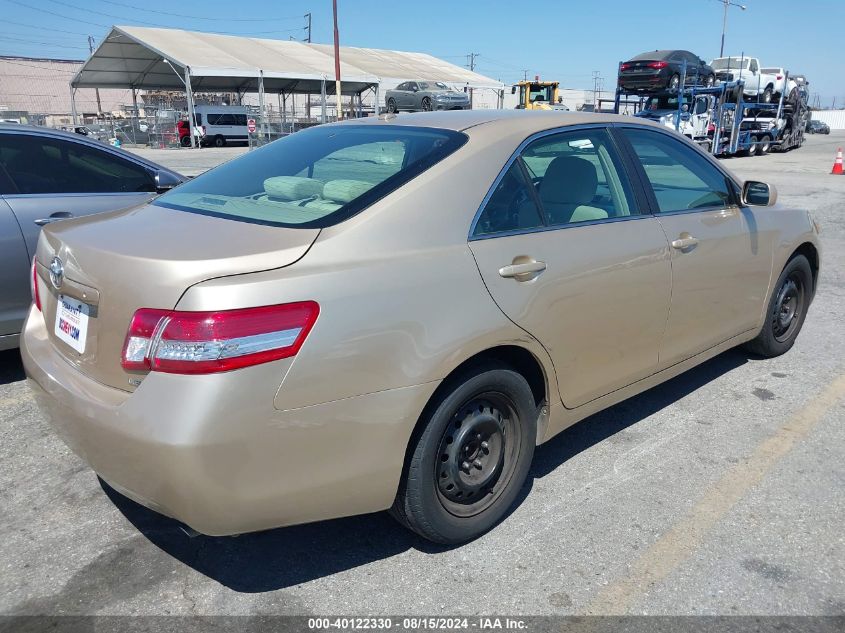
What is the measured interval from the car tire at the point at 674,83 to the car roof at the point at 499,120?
2312 cm

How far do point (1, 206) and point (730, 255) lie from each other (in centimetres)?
426

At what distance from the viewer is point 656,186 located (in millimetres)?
3531

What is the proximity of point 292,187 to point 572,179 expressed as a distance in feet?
4.32

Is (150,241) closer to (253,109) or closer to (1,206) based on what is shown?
(1,206)

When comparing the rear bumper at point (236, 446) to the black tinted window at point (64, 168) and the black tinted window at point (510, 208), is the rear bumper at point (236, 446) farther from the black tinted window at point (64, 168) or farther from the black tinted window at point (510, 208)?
the black tinted window at point (64, 168)

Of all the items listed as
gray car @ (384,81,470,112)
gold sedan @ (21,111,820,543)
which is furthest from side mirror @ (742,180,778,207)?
gray car @ (384,81,470,112)

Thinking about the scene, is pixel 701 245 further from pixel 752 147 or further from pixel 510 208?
pixel 752 147

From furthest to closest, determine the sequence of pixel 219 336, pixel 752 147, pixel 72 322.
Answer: pixel 752 147, pixel 72 322, pixel 219 336

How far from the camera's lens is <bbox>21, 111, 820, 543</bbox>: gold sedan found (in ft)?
6.73

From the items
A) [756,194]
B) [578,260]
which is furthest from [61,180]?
[756,194]

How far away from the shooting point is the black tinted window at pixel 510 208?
2680mm

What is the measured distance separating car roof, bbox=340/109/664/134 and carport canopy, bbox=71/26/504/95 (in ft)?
121

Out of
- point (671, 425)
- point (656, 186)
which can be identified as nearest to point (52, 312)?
point (656, 186)

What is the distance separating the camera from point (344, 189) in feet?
8.72
